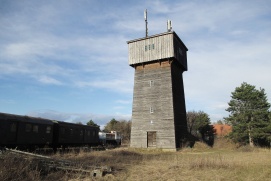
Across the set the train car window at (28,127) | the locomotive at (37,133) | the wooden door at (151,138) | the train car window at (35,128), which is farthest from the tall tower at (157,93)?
the train car window at (28,127)

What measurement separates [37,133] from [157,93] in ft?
48.0

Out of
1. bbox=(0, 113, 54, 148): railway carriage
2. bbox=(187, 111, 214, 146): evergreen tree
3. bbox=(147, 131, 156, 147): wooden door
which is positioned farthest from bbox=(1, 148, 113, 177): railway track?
bbox=(187, 111, 214, 146): evergreen tree

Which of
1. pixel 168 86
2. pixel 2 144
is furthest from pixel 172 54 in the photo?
pixel 2 144

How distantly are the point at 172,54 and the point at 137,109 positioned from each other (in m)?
8.27

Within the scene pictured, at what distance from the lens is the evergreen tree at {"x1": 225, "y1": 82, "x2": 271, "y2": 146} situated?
3388 centimetres

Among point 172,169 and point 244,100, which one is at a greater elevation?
point 244,100

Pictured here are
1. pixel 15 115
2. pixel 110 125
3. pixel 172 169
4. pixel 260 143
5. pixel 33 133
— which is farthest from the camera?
pixel 110 125

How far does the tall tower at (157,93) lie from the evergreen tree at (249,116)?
376 inches

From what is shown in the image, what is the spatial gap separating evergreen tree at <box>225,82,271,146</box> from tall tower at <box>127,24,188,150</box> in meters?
9.54

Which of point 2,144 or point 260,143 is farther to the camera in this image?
point 260,143

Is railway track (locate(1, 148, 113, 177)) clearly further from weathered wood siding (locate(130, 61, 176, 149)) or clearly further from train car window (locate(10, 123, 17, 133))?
weathered wood siding (locate(130, 61, 176, 149))

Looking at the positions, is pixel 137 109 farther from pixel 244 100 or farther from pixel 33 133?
pixel 244 100

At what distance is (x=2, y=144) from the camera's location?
19422 millimetres

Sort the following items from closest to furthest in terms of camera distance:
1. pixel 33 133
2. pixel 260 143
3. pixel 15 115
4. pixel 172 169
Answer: pixel 172 169, pixel 15 115, pixel 33 133, pixel 260 143
